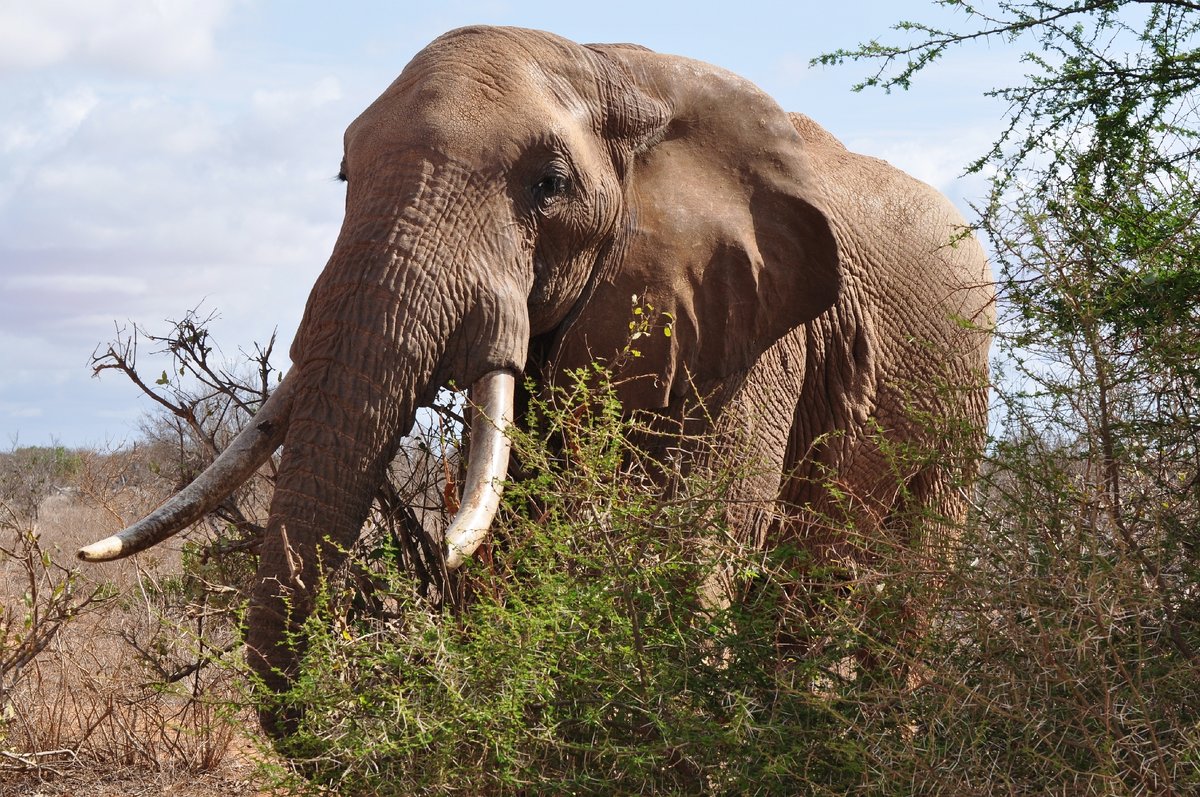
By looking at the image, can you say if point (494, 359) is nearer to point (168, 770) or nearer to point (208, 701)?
point (208, 701)

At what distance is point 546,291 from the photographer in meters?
5.14

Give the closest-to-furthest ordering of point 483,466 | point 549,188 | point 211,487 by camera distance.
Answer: point 483,466, point 211,487, point 549,188

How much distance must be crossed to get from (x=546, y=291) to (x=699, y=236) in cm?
69

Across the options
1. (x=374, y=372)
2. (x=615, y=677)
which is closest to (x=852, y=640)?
(x=615, y=677)

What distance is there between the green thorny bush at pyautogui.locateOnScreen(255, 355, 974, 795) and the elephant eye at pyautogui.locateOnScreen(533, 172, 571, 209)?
3.86 ft

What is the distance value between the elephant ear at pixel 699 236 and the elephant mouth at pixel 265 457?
0.57m

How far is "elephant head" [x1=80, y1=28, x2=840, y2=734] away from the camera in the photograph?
14.8 feet

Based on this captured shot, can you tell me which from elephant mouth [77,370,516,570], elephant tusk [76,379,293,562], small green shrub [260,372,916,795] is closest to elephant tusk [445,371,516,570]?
elephant mouth [77,370,516,570]

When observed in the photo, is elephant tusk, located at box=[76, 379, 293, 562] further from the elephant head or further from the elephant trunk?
the elephant trunk

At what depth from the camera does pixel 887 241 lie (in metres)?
7.02

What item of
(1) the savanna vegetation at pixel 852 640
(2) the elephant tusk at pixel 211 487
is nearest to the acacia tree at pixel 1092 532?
(1) the savanna vegetation at pixel 852 640

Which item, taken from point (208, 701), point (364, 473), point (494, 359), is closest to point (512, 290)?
point (494, 359)

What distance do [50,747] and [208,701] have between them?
2.58 metres

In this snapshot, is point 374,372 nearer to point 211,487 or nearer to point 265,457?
point 265,457
